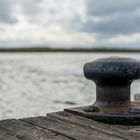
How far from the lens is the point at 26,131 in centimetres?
291

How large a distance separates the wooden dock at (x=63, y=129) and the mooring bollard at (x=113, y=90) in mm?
94

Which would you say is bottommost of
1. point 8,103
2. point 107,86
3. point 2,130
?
point 8,103

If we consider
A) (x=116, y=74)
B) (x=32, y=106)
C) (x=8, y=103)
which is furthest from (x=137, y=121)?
(x=8, y=103)

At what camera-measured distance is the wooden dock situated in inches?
109

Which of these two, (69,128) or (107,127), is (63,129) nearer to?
(69,128)

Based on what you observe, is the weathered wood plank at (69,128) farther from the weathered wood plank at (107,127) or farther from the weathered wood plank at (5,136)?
the weathered wood plank at (5,136)

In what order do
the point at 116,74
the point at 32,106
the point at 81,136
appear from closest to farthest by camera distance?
the point at 81,136
the point at 116,74
the point at 32,106

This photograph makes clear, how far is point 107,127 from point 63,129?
1.11 feet

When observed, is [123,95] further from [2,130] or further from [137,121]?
[2,130]


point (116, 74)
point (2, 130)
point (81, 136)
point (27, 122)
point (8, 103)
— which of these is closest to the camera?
point (81, 136)

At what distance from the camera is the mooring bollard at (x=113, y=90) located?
10.7 ft

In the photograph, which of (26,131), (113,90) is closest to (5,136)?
(26,131)

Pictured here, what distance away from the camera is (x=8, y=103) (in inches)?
672

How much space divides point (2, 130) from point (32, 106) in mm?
12825
